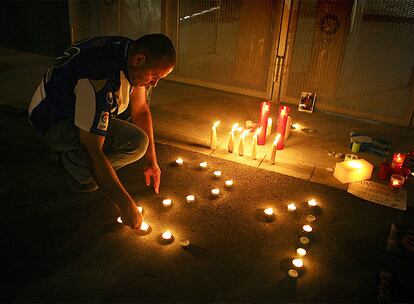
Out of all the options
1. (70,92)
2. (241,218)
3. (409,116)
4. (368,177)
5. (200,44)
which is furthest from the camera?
(200,44)

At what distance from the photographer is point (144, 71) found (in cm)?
290

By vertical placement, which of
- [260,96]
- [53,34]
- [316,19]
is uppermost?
[316,19]

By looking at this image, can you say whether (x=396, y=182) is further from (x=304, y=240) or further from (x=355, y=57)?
(x=355, y=57)

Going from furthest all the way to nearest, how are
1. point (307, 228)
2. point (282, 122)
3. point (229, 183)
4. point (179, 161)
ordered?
point (282, 122) → point (179, 161) → point (229, 183) → point (307, 228)

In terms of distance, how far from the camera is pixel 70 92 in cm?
316

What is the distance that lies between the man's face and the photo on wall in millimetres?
3788

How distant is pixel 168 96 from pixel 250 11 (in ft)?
6.20

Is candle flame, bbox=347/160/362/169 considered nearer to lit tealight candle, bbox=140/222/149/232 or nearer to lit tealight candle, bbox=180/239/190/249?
lit tealight candle, bbox=180/239/190/249

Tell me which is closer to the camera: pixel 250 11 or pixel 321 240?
pixel 321 240

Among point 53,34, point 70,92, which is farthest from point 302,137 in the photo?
point 53,34

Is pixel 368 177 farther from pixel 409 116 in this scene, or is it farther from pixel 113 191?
pixel 113 191

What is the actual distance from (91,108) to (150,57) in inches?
21.3

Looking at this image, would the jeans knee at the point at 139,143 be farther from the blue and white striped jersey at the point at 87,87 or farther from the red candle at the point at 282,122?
the red candle at the point at 282,122

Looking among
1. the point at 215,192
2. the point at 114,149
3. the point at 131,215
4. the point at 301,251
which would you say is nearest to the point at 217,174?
the point at 215,192
